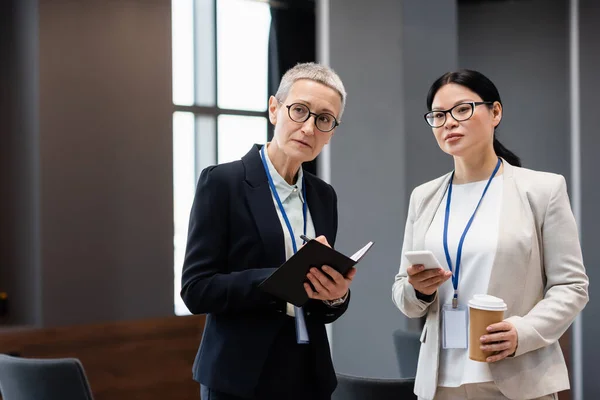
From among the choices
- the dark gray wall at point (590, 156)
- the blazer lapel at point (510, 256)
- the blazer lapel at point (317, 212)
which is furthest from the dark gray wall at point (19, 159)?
the dark gray wall at point (590, 156)

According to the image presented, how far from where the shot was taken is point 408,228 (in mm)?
2047

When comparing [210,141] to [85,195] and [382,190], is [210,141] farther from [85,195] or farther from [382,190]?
[382,190]

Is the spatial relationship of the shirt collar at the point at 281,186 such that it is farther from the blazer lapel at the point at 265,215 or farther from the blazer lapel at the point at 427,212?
the blazer lapel at the point at 427,212

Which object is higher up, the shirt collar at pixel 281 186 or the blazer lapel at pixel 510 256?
the shirt collar at pixel 281 186

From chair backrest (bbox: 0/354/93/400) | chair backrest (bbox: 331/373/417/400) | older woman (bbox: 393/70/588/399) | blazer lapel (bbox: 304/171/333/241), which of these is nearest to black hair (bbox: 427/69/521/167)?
older woman (bbox: 393/70/588/399)

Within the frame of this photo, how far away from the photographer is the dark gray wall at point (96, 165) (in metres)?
4.52

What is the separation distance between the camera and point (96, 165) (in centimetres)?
475

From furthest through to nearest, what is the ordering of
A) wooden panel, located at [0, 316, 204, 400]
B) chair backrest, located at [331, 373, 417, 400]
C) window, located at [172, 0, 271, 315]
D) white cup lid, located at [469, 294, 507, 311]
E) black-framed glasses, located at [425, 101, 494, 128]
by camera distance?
1. window, located at [172, 0, 271, 315]
2. wooden panel, located at [0, 316, 204, 400]
3. chair backrest, located at [331, 373, 417, 400]
4. black-framed glasses, located at [425, 101, 494, 128]
5. white cup lid, located at [469, 294, 507, 311]

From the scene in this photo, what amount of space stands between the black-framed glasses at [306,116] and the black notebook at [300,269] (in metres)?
0.41

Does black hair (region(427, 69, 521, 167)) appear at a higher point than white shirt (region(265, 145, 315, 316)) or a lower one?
higher

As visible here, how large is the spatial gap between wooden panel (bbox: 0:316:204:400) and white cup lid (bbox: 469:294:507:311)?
3659 mm

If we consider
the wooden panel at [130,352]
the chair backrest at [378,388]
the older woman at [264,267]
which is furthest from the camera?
the wooden panel at [130,352]

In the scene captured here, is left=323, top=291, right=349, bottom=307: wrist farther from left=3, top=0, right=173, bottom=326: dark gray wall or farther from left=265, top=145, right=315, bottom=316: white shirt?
left=3, top=0, right=173, bottom=326: dark gray wall

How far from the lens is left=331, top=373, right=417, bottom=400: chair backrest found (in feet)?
7.98
